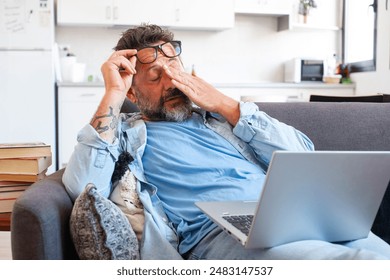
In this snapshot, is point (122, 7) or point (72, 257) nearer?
point (72, 257)


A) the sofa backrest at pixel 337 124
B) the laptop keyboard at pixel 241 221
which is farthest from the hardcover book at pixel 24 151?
the sofa backrest at pixel 337 124

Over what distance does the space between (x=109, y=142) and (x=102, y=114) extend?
88 mm

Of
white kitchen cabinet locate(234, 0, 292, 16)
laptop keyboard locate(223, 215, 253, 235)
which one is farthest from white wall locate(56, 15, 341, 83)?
laptop keyboard locate(223, 215, 253, 235)

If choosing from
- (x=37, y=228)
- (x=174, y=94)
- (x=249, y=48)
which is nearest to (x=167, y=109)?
(x=174, y=94)

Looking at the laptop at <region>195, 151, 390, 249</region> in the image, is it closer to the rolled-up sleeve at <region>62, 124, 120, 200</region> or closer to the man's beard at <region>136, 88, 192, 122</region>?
the rolled-up sleeve at <region>62, 124, 120, 200</region>

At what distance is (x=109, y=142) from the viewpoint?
1.60 meters

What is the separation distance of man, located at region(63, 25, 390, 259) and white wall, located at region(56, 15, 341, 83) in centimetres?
338

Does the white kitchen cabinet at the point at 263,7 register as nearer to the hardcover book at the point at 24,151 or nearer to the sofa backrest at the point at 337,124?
the sofa backrest at the point at 337,124

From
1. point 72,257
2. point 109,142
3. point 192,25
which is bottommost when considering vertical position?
point 72,257

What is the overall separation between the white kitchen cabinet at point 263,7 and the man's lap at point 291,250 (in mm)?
3890

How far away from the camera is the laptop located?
109cm

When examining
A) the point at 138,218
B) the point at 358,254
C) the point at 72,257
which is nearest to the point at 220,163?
the point at 138,218

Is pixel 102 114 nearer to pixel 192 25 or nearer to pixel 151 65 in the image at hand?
pixel 151 65

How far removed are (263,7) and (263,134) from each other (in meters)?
3.66
